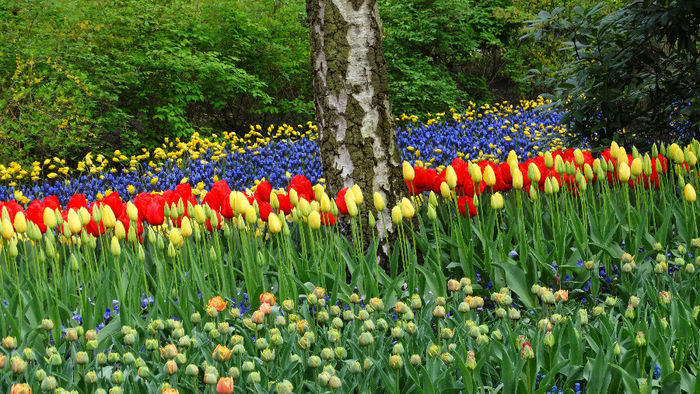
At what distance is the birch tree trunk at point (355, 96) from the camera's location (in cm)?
382

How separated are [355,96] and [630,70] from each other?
237 centimetres

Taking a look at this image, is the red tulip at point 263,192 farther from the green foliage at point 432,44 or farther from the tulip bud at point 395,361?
the green foliage at point 432,44

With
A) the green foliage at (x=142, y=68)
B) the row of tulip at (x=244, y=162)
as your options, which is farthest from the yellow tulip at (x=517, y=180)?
the green foliage at (x=142, y=68)

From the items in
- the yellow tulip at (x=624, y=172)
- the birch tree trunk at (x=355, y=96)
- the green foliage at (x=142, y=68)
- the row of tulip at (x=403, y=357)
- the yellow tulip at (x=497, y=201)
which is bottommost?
the row of tulip at (x=403, y=357)

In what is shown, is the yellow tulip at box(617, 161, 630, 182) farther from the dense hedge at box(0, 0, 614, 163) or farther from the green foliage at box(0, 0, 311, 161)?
the green foliage at box(0, 0, 311, 161)

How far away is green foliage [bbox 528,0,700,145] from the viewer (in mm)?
4959

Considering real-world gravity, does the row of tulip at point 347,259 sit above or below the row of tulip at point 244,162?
below

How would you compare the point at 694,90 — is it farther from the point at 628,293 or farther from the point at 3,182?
the point at 3,182

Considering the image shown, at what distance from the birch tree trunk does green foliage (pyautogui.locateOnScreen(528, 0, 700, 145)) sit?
1693 millimetres

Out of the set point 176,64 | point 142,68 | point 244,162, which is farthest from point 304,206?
point 142,68

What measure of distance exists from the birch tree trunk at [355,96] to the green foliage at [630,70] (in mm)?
1693

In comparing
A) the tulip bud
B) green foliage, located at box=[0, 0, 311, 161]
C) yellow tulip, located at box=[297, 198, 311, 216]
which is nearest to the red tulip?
yellow tulip, located at box=[297, 198, 311, 216]

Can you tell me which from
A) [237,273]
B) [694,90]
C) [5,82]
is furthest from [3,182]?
[694,90]

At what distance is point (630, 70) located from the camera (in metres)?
5.12
